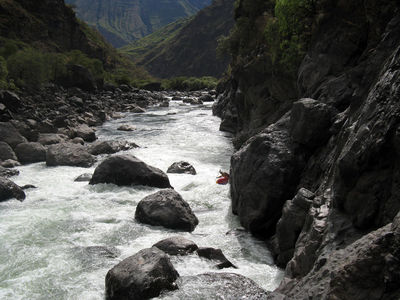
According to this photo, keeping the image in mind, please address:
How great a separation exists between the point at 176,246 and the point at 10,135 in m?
18.2

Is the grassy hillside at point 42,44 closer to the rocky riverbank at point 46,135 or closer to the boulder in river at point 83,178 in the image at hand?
the rocky riverbank at point 46,135

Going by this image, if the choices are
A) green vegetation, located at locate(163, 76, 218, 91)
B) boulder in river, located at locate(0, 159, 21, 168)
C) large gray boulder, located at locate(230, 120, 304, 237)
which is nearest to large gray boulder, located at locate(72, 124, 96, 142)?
boulder in river, located at locate(0, 159, 21, 168)

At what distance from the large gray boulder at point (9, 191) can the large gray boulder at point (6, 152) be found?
677 centimetres

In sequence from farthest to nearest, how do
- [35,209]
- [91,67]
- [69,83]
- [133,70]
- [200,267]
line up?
[133,70], [91,67], [69,83], [35,209], [200,267]

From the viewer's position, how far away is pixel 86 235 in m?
12.3

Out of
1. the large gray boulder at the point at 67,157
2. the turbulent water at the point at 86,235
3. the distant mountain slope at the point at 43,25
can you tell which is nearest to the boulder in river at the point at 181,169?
the turbulent water at the point at 86,235

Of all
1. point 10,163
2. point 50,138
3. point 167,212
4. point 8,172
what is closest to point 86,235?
point 167,212

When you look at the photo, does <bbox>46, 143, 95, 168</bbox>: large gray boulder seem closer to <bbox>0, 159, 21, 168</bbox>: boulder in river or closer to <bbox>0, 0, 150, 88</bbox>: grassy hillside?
<bbox>0, 159, 21, 168</bbox>: boulder in river

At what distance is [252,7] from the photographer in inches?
1304

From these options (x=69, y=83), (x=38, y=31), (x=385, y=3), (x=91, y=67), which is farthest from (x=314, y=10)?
(x=38, y=31)

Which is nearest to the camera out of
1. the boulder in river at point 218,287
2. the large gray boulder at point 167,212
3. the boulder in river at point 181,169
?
the boulder in river at point 218,287

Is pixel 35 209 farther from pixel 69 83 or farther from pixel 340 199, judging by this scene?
pixel 69 83

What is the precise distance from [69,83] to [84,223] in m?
56.4

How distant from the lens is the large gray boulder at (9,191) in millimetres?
15359
